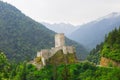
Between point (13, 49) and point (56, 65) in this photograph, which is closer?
point (56, 65)

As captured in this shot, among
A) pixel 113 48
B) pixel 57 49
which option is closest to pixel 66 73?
pixel 57 49

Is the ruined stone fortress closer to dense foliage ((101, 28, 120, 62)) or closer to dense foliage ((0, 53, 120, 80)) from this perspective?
dense foliage ((0, 53, 120, 80))

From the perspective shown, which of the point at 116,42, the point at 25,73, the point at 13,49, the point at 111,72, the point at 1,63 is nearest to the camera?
the point at 1,63

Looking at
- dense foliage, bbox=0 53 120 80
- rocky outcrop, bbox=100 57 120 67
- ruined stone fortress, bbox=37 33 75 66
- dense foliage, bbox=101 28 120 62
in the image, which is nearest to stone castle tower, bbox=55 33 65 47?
ruined stone fortress, bbox=37 33 75 66

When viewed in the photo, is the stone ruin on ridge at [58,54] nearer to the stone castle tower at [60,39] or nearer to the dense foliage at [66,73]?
the stone castle tower at [60,39]

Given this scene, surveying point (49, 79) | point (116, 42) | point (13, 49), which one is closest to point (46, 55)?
point (49, 79)

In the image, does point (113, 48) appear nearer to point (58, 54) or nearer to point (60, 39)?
point (60, 39)

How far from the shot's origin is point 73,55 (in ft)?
218

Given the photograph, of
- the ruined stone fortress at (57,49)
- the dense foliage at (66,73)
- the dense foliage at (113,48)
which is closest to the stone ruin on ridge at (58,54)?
the ruined stone fortress at (57,49)

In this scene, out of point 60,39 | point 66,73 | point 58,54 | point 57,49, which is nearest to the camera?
point 66,73

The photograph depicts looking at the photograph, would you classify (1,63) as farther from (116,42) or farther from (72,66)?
(116,42)

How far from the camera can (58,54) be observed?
214ft

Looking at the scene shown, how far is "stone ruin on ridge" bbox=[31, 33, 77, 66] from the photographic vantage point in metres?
64.4

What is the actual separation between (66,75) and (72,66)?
15.5ft
